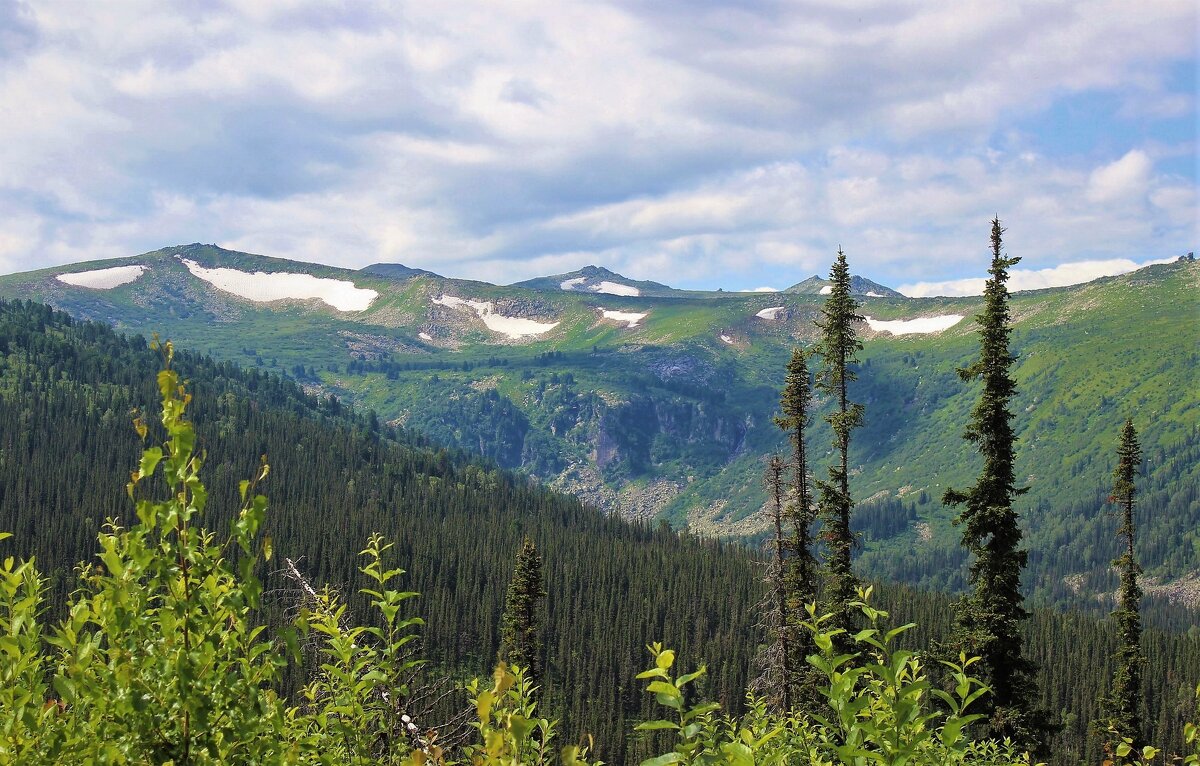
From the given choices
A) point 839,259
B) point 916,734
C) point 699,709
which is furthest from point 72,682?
point 839,259

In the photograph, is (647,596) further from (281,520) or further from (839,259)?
(839,259)

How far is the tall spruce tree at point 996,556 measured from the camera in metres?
31.4

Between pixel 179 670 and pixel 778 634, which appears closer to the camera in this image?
pixel 179 670

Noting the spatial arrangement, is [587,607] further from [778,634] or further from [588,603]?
[778,634]

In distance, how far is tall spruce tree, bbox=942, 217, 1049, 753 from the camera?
103ft

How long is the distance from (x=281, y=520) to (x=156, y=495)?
23.8 metres

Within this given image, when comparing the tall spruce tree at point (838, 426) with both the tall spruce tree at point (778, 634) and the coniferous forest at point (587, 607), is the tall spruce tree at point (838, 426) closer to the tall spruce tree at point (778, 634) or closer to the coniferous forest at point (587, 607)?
the tall spruce tree at point (778, 634)

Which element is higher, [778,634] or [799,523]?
[799,523]

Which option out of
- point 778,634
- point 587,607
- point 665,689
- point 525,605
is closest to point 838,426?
point 778,634

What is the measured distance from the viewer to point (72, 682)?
6.65 metres

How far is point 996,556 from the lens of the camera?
106 ft

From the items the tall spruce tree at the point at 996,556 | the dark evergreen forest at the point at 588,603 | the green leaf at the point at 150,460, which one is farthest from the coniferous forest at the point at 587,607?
the green leaf at the point at 150,460

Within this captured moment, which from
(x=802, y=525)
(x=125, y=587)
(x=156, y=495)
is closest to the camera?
(x=125, y=587)

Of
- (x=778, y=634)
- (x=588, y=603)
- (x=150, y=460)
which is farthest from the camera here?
(x=588, y=603)
